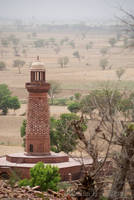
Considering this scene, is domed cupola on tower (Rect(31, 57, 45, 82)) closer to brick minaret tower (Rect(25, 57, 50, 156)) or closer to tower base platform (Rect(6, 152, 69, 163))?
brick minaret tower (Rect(25, 57, 50, 156))

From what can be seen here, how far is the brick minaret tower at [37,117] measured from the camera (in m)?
34.8

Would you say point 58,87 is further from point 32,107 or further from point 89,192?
point 89,192

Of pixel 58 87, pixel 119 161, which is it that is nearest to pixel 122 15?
pixel 119 161

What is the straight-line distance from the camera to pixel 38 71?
35000mm

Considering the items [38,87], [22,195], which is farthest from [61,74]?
[22,195]

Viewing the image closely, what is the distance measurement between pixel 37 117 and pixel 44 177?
6378 millimetres

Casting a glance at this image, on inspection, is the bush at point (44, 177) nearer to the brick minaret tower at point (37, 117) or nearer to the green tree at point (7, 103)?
the brick minaret tower at point (37, 117)

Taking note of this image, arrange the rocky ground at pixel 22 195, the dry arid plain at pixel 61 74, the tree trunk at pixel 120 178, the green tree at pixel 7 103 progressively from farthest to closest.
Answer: the green tree at pixel 7 103
the dry arid plain at pixel 61 74
the rocky ground at pixel 22 195
the tree trunk at pixel 120 178

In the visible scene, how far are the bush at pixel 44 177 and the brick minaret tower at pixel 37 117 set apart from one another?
4540mm

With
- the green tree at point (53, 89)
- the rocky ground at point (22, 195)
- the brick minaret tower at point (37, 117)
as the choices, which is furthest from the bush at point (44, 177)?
the green tree at point (53, 89)

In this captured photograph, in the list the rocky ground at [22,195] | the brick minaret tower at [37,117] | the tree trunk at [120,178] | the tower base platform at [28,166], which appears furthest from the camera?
the brick minaret tower at [37,117]

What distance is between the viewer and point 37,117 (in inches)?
1375

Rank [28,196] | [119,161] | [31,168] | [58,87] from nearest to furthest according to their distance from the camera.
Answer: [119,161], [28,196], [31,168], [58,87]

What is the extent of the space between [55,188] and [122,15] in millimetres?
14375
